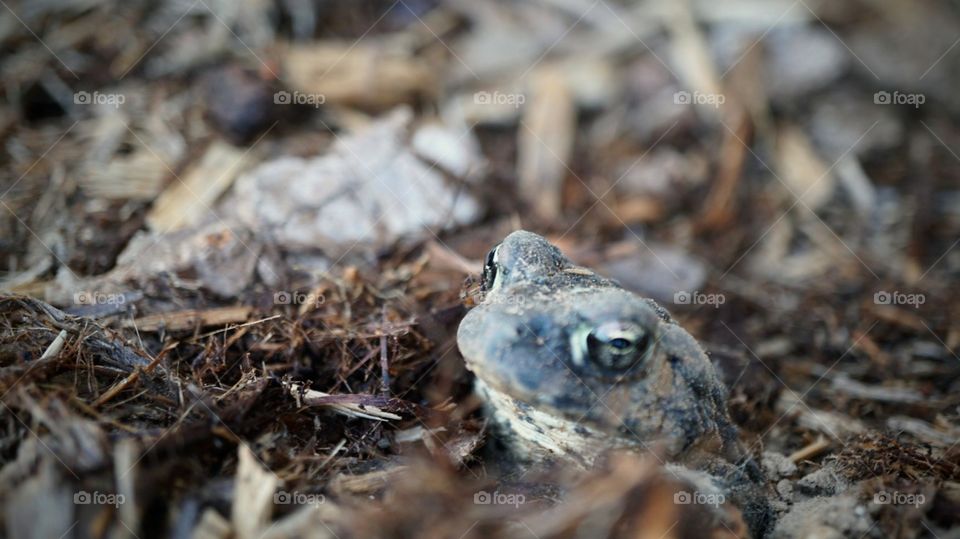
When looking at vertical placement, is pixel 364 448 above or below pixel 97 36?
below

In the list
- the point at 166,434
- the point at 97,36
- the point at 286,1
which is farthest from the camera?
the point at 286,1

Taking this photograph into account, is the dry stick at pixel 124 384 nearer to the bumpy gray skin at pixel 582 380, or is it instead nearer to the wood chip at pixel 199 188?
the bumpy gray skin at pixel 582 380

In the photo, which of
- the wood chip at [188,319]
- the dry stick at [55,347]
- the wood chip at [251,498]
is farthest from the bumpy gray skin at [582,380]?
the dry stick at [55,347]

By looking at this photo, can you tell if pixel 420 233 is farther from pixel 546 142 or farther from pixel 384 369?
pixel 546 142

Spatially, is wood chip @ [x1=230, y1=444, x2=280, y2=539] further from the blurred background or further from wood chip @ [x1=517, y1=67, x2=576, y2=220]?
wood chip @ [x1=517, y1=67, x2=576, y2=220]

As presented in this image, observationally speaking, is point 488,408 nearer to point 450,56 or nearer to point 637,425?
point 637,425

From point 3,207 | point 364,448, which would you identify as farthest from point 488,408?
point 3,207

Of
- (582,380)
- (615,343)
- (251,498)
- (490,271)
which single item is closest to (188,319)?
(251,498)
